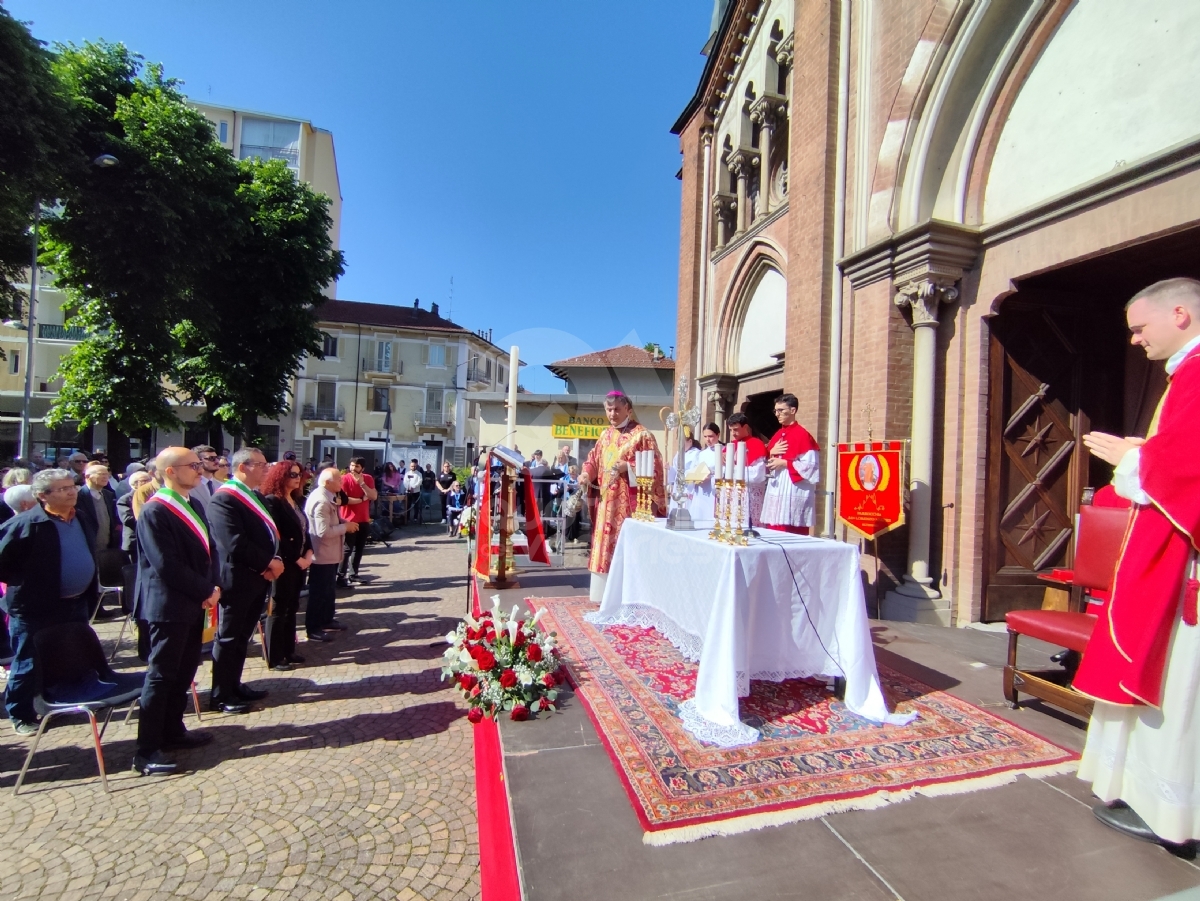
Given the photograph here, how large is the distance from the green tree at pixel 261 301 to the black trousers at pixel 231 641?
16759mm

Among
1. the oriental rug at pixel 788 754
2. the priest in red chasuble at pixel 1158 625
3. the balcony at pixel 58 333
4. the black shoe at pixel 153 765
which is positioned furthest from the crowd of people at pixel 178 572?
the balcony at pixel 58 333

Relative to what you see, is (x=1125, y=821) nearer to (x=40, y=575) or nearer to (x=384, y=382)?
(x=40, y=575)

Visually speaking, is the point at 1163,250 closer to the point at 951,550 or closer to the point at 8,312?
the point at 951,550

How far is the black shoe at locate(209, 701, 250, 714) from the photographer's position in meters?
4.48

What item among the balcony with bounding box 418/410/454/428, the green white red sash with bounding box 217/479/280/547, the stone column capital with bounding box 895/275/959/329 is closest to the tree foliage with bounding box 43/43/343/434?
the green white red sash with bounding box 217/479/280/547

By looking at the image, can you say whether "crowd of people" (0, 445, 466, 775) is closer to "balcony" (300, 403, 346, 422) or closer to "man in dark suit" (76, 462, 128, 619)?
"man in dark suit" (76, 462, 128, 619)

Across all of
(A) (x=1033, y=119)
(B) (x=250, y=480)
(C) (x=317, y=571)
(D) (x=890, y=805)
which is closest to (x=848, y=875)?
(D) (x=890, y=805)

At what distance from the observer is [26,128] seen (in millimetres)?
10977

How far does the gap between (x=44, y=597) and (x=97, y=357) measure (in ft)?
59.5

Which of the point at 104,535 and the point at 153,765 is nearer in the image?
the point at 153,765

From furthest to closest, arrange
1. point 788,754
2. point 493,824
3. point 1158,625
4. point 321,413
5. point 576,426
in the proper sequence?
point 321,413, point 576,426, point 788,754, point 493,824, point 1158,625

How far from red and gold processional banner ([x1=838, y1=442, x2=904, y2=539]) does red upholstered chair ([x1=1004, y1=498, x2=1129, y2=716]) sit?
2151 mm

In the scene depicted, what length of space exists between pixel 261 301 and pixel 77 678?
17.6 metres


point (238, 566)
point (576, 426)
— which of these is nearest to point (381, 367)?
point (576, 426)
